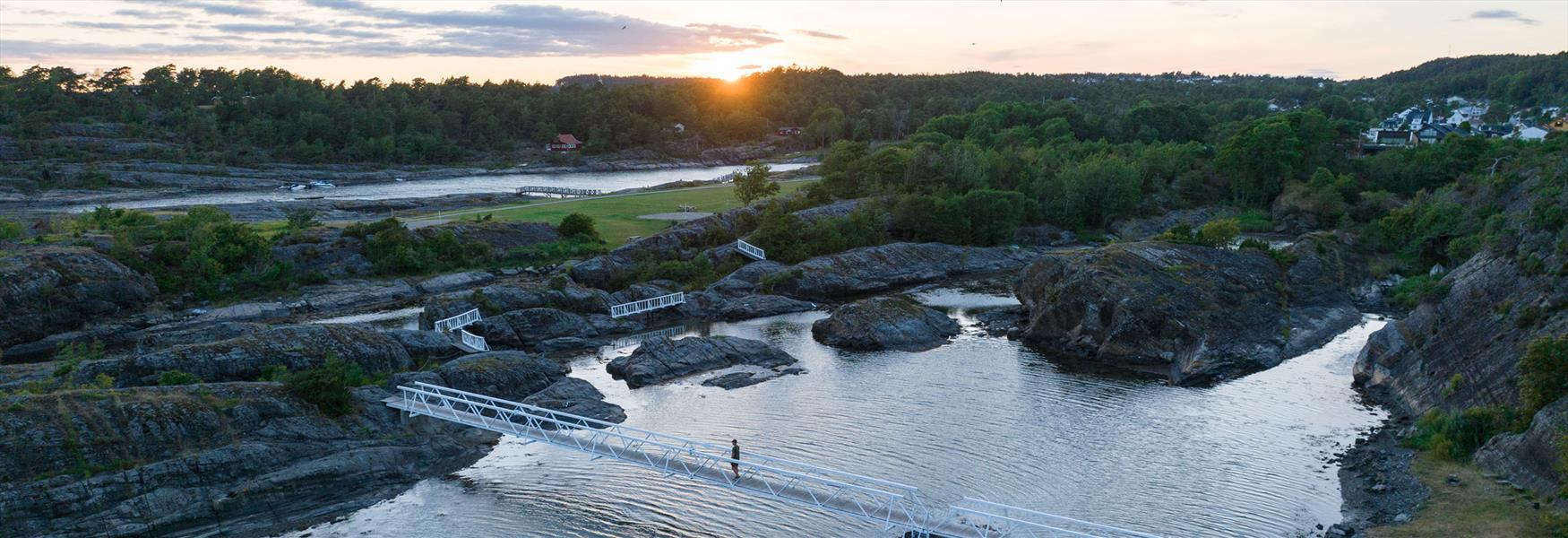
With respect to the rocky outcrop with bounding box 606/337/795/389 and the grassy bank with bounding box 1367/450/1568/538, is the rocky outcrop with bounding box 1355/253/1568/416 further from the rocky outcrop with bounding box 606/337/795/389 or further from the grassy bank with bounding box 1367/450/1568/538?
the rocky outcrop with bounding box 606/337/795/389

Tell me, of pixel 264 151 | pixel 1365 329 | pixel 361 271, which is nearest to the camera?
pixel 1365 329

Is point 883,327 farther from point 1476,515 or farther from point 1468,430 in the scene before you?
point 1476,515

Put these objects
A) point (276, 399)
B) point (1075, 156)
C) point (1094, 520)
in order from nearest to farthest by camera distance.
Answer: point (1094, 520)
point (276, 399)
point (1075, 156)

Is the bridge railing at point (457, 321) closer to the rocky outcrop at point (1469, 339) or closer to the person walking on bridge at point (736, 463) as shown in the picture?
the person walking on bridge at point (736, 463)

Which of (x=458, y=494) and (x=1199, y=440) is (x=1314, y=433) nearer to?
(x=1199, y=440)

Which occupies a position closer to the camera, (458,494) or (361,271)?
(458,494)

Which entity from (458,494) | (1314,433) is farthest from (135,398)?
(1314,433)

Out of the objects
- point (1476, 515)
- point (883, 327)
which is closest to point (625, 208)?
point (883, 327)
